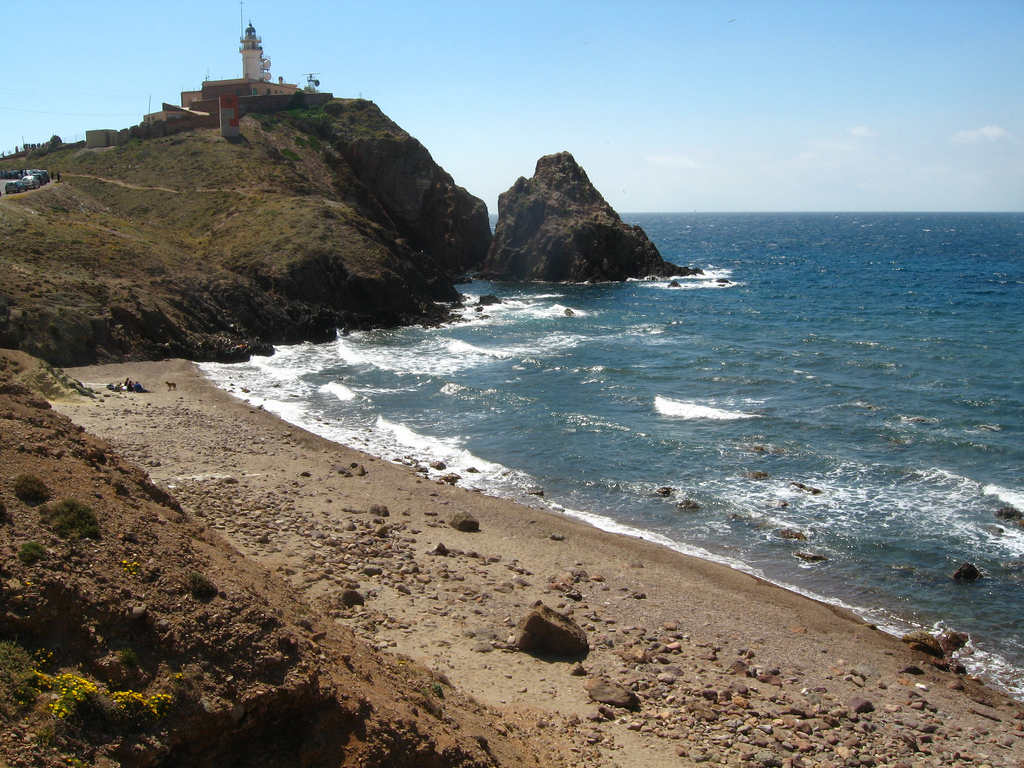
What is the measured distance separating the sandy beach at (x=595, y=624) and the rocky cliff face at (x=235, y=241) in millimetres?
17229

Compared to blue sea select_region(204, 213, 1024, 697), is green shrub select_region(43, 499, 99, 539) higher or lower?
higher

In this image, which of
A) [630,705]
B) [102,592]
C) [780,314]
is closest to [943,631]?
[630,705]

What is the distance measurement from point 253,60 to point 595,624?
312 feet

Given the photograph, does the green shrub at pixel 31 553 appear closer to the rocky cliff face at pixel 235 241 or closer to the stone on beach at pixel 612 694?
the stone on beach at pixel 612 694

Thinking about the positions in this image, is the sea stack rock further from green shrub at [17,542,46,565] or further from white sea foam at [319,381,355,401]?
green shrub at [17,542,46,565]

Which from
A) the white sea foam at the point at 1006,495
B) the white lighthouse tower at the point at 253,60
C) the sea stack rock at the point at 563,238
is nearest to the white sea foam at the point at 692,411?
the white sea foam at the point at 1006,495

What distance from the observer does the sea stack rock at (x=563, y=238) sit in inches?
3376

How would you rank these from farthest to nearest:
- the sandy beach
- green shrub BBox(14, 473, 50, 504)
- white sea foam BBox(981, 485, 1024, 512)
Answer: white sea foam BBox(981, 485, 1024, 512) → the sandy beach → green shrub BBox(14, 473, 50, 504)

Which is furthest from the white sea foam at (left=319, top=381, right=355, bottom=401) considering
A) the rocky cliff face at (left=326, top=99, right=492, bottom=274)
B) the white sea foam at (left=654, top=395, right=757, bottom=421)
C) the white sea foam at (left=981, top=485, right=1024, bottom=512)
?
the rocky cliff face at (left=326, top=99, right=492, bottom=274)

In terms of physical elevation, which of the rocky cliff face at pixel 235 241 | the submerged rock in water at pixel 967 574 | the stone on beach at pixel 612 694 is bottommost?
the submerged rock in water at pixel 967 574

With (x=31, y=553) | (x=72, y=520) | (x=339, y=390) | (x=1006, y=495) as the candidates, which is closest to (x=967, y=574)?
(x=1006, y=495)

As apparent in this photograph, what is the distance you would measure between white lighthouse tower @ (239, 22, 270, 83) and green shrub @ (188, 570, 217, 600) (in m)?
96.1

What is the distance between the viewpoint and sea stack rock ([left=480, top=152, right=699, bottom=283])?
8575cm

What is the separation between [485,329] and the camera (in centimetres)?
5672
